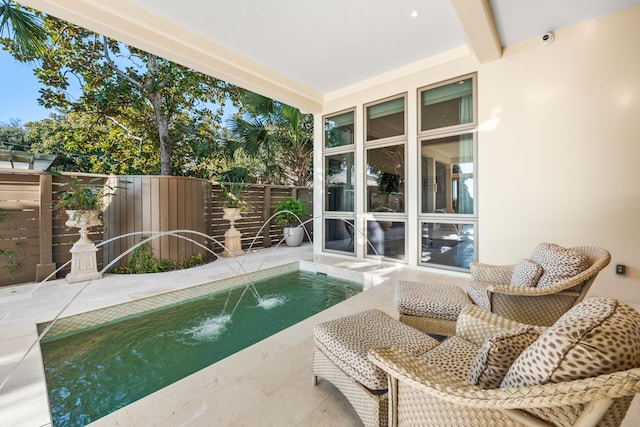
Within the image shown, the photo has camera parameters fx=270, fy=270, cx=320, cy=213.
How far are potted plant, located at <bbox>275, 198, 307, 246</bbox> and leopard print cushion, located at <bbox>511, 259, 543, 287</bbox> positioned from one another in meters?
4.87

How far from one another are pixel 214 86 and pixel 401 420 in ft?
26.3

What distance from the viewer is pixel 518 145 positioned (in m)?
3.49

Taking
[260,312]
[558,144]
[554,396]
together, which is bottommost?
[260,312]

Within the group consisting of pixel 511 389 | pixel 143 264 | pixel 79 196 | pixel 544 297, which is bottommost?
pixel 143 264

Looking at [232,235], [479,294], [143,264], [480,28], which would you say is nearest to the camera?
[479,294]

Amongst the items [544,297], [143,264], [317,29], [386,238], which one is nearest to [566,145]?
[544,297]

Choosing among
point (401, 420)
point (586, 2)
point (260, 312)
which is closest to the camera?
point (401, 420)

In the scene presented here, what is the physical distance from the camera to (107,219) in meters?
4.21

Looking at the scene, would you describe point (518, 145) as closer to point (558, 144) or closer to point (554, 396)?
point (558, 144)

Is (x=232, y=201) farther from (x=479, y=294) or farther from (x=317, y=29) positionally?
(x=479, y=294)

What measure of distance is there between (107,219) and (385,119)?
4.82 meters

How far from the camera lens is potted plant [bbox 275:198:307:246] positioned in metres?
6.49

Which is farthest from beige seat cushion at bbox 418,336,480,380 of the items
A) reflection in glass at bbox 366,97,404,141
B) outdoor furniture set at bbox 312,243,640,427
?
reflection in glass at bbox 366,97,404,141

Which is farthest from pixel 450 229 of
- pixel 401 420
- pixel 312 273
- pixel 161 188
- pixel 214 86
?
pixel 214 86
